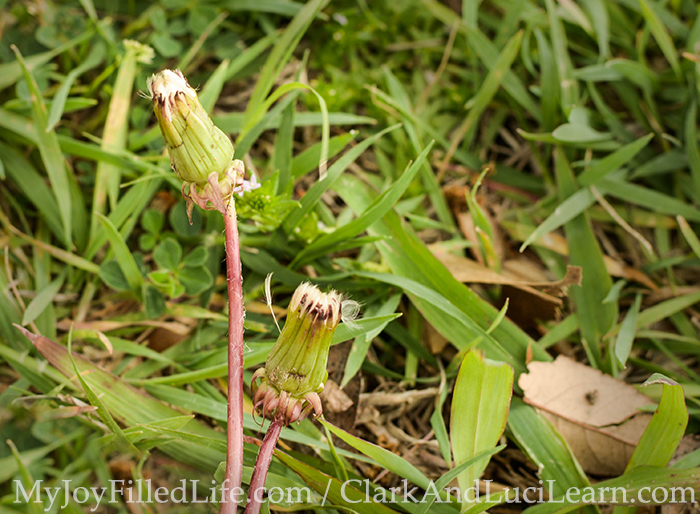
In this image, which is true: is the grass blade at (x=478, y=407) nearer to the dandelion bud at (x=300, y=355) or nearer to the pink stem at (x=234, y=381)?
the dandelion bud at (x=300, y=355)

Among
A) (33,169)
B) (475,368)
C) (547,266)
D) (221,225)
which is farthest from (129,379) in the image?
(547,266)

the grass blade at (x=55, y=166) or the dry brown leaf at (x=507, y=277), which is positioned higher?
the grass blade at (x=55, y=166)

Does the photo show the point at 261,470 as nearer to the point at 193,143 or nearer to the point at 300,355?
the point at 300,355

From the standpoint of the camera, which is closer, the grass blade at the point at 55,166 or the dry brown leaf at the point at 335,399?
the dry brown leaf at the point at 335,399

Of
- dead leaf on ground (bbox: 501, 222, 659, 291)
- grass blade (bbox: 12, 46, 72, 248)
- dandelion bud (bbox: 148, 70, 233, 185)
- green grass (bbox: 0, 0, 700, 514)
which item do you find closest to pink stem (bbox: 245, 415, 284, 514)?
green grass (bbox: 0, 0, 700, 514)

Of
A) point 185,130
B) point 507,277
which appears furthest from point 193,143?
point 507,277

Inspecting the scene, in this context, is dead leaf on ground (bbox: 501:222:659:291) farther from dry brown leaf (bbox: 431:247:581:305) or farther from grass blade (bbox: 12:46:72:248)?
grass blade (bbox: 12:46:72:248)

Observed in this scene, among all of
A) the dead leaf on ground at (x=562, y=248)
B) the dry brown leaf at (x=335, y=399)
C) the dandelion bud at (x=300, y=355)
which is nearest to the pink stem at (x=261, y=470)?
the dandelion bud at (x=300, y=355)
